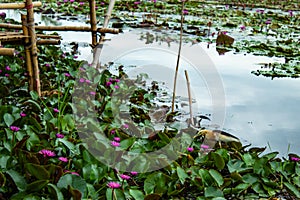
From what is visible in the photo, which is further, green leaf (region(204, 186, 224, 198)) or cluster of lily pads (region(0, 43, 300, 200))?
green leaf (region(204, 186, 224, 198))

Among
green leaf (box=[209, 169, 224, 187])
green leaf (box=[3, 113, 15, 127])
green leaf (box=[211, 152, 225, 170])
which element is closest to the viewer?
→ green leaf (box=[209, 169, 224, 187])

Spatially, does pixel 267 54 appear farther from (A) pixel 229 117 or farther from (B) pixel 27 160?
(B) pixel 27 160

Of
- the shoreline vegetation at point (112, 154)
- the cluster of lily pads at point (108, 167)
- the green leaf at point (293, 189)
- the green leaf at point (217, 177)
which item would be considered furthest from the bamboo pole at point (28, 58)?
the green leaf at point (293, 189)

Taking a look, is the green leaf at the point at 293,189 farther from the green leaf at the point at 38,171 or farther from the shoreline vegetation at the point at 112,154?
the green leaf at the point at 38,171

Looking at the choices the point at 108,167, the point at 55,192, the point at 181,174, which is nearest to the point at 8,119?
the point at 108,167

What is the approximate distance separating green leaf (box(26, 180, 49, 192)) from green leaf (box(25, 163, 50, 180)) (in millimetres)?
45

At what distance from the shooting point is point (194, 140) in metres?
2.09

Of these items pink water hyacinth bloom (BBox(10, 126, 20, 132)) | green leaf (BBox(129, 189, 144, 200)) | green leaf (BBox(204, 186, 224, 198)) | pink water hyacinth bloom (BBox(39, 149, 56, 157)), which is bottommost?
green leaf (BBox(204, 186, 224, 198))

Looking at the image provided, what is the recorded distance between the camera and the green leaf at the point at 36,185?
1.39m

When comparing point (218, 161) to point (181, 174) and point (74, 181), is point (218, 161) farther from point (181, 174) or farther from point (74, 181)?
point (74, 181)

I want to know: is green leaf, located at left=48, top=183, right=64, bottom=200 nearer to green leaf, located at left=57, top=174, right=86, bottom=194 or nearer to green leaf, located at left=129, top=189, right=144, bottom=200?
green leaf, located at left=57, top=174, right=86, bottom=194

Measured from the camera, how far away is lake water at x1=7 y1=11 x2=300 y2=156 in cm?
264

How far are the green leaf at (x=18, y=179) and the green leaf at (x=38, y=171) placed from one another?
36mm

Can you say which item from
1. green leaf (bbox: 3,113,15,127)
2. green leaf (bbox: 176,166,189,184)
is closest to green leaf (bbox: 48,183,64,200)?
green leaf (bbox: 176,166,189,184)
